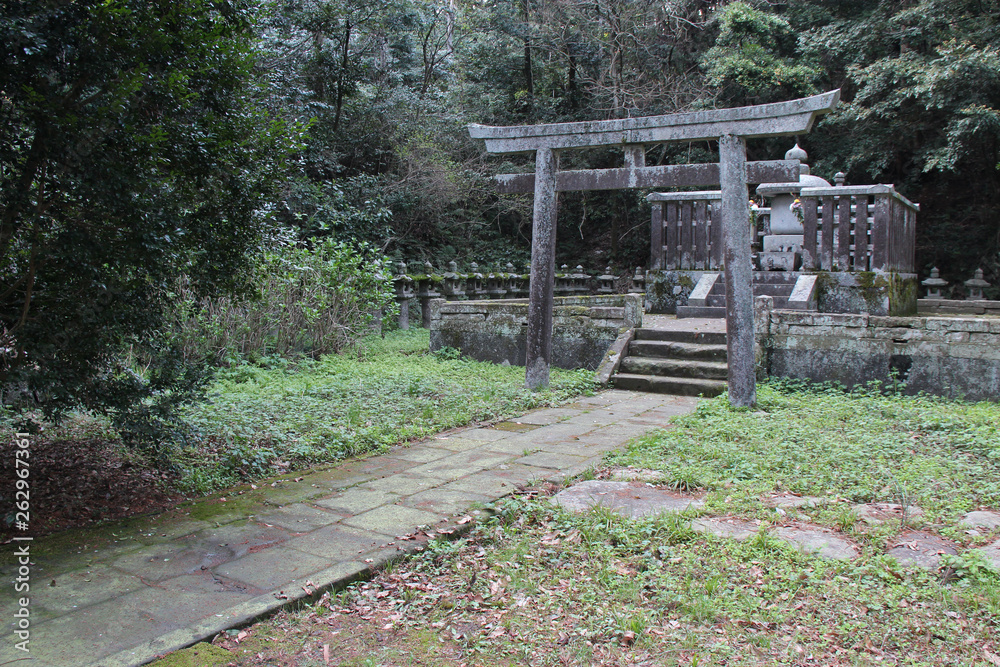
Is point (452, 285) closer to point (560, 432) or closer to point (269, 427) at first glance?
point (560, 432)

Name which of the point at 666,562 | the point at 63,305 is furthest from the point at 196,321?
the point at 666,562

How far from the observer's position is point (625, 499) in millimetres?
4246

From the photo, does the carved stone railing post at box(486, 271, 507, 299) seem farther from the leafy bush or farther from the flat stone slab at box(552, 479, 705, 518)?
the flat stone slab at box(552, 479, 705, 518)

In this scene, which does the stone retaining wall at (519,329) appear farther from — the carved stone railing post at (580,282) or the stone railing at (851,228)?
the carved stone railing post at (580,282)

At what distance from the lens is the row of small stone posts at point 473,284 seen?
14648 mm

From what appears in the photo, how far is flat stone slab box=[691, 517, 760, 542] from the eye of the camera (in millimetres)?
3645

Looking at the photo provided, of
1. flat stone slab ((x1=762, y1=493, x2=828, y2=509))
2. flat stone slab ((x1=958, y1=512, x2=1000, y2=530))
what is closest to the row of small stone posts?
flat stone slab ((x1=762, y1=493, x2=828, y2=509))

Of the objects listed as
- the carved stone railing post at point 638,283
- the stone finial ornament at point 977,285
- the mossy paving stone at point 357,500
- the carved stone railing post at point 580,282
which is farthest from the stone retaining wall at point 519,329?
the stone finial ornament at point 977,285

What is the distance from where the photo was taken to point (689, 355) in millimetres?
9000

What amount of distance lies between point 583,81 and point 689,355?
1377 cm

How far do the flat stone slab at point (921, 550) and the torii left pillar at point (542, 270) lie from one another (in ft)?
15.7

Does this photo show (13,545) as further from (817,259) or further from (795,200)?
(795,200)

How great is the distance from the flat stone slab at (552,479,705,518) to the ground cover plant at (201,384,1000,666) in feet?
0.40
